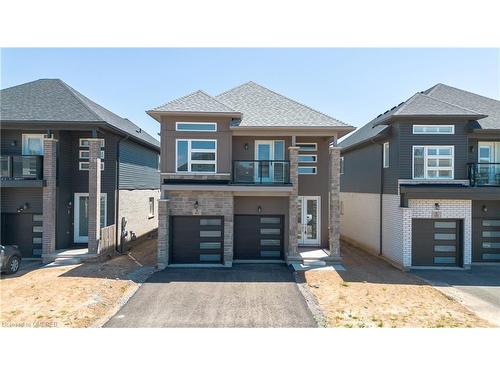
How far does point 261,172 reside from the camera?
1235cm

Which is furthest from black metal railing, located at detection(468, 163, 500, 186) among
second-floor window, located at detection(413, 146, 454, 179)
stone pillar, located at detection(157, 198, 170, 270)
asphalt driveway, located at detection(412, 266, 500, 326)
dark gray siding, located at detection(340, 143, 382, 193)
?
stone pillar, located at detection(157, 198, 170, 270)

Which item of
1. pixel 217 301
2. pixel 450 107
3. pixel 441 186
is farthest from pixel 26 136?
pixel 450 107

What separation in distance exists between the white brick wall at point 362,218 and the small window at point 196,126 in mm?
8806

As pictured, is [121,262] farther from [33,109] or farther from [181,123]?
[33,109]

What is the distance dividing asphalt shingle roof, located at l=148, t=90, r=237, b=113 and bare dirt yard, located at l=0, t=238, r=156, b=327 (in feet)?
21.9

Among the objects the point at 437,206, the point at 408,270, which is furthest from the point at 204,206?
the point at 437,206

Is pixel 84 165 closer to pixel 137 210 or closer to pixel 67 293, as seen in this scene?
pixel 137 210

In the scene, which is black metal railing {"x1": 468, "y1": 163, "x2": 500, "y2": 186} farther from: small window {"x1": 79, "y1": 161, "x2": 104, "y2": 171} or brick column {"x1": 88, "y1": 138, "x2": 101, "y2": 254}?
small window {"x1": 79, "y1": 161, "x2": 104, "y2": 171}

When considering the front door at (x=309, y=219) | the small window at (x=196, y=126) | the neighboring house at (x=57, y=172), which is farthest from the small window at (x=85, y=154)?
the front door at (x=309, y=219)

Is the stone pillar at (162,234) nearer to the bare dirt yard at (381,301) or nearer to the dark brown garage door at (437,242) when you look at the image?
the bare dirt yard at (381,301)

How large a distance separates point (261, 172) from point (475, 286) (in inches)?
346

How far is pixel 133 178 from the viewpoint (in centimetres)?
1611

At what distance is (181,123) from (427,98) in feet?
36.5

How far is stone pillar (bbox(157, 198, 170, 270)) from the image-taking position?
11422 mm
